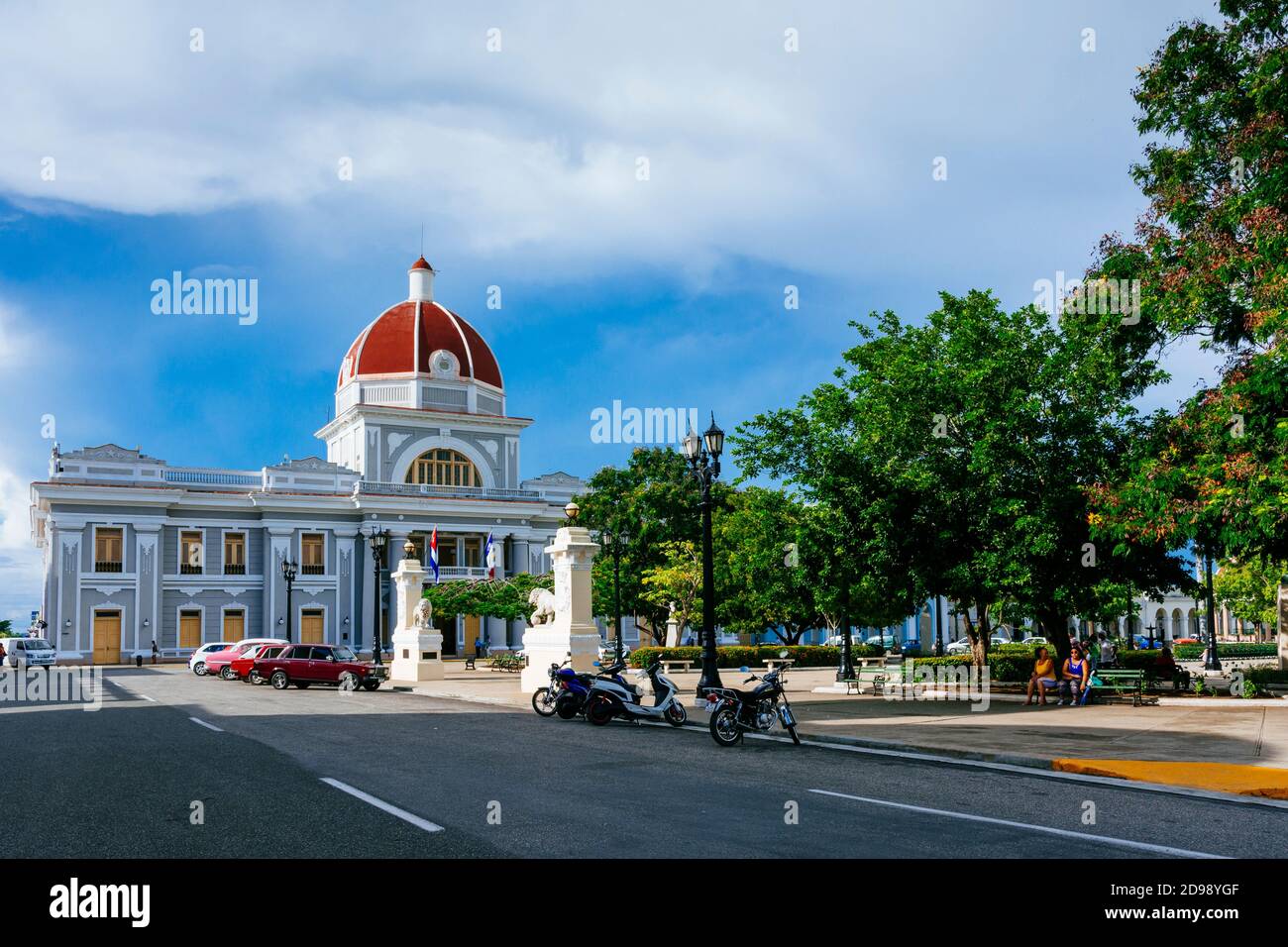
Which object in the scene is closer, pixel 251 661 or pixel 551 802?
pixel 551 802

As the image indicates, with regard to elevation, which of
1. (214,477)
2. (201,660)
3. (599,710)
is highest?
(214,477)

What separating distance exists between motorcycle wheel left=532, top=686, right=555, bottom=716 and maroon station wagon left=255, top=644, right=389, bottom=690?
1251 centimetres

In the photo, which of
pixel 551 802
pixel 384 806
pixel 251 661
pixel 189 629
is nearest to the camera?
pixel 384 806

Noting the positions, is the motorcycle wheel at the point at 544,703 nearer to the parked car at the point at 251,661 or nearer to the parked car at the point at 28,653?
the parked car at the point at 251,661

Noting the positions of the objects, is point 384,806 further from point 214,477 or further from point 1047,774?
point 214,477

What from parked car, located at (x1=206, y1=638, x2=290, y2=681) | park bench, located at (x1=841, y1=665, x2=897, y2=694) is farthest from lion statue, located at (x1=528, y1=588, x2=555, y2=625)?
parked car, located at (x1=206, y1=638, x2=290, y2=681)

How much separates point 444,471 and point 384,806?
58.8 meters

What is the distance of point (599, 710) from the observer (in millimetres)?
19797

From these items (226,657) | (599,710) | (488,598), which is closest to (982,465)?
(599,710)

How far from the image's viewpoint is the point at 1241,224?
18625mm

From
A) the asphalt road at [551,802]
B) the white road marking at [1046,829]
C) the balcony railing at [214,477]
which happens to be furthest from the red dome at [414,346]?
the white road marking at [1046,829]

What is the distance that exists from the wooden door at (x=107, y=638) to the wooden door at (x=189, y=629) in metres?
3.23

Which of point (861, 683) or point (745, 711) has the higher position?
point (745, 711)
